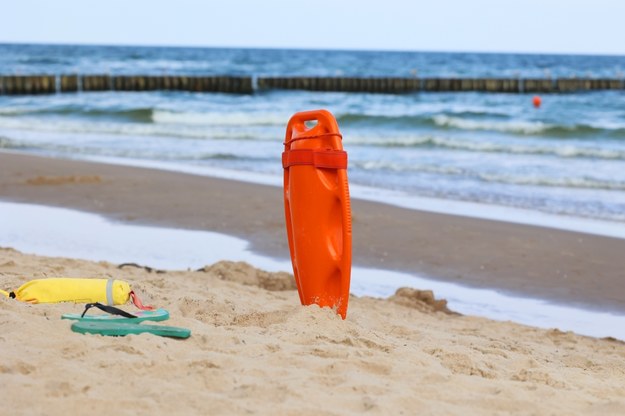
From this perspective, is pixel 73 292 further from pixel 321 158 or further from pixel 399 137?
pixel 399 137

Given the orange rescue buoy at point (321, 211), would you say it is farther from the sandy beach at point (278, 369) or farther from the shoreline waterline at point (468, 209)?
the shoreline waterline at point (468, 209)

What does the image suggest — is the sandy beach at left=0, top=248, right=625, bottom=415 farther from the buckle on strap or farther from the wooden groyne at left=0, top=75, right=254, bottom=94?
the wooden groyne at left=0, top=75, right=254, bottom=94

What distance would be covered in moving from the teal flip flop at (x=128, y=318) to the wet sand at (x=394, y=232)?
325 cm

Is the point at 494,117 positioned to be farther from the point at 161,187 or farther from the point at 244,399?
the point at 244,399

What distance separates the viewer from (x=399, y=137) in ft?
61.9

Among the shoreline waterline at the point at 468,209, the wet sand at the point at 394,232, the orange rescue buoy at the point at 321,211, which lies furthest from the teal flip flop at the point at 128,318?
the shoreline waterline at the point at 468,209

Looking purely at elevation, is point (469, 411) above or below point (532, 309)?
above

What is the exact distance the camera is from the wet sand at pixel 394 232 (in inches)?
270

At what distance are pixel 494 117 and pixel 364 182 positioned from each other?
12657mm

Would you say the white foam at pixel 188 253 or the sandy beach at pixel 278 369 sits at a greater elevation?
the sandy beach at pixel 278 369

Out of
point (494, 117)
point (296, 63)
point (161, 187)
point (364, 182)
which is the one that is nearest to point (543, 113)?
point (494, 117)

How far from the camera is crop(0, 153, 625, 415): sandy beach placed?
2.99 m

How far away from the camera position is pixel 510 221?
358 inches

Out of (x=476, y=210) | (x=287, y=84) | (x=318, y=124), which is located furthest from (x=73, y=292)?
(x=287, y=84)
